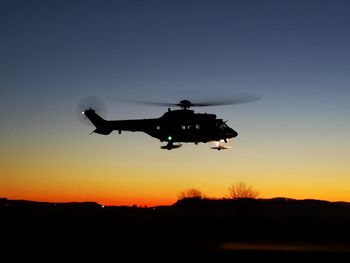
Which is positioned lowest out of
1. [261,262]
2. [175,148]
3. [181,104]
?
[261,262]

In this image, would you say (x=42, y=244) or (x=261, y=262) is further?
(x=42, y=244)

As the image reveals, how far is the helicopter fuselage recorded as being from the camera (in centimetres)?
5722

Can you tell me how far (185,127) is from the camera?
57344 mm

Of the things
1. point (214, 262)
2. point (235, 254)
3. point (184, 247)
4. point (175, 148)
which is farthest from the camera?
point (175, 148)

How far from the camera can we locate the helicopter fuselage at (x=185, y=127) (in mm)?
57219

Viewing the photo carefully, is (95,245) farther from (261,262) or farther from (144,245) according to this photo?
(261,262)

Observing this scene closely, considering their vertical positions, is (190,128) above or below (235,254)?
above

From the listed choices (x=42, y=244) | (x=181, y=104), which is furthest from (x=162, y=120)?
(x=42, y=244)

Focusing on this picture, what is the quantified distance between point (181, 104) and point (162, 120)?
2953 mm

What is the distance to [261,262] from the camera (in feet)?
133

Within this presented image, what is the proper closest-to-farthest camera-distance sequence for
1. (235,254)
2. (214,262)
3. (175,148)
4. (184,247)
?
(214,262)
(235,254)
(184,247)
(175,148)

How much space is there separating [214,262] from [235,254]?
25.4 ft

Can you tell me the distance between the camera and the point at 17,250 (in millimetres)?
47625

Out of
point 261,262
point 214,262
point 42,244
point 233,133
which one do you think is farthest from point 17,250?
point 233,133
